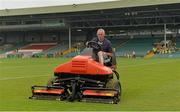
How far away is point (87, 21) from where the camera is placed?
78125mm

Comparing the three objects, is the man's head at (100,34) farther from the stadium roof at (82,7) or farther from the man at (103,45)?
the stadium roof at (82,7)

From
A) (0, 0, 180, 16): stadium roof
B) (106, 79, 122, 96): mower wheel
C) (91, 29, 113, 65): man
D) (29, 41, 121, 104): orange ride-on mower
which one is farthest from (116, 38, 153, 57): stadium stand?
(29, 41, 121, 104): orange ride-on mower

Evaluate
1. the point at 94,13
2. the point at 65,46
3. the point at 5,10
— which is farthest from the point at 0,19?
the point at 94,13

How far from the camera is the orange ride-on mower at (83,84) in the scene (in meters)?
11.5

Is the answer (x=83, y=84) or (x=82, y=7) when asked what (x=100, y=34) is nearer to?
(x=83, y=84)

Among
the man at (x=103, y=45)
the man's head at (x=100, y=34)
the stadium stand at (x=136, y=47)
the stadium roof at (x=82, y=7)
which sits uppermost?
the stadium roof at (x=82, y=7)

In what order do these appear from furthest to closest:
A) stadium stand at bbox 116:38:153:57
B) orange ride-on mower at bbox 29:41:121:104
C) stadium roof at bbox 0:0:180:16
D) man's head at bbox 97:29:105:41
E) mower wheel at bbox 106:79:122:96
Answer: stadium stand at bbox 116:38:153:57 < stadium roof at bbox 0:0:180:16 < man's head at bbox 97:29:105:41 < mower wheel at bbox 106:79:122:96 < orange ride-on mower at bbox 29:41:121:104

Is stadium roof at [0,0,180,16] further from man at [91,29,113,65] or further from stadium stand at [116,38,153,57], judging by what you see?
man at [91,29,113,65]

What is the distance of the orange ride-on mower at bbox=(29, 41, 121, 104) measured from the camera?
37.9 ft

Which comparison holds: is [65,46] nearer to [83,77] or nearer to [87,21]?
[87,21]

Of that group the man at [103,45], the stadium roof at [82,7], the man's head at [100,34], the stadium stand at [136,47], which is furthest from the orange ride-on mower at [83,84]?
the stadium roof at [82,7]

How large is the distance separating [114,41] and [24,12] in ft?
58.7

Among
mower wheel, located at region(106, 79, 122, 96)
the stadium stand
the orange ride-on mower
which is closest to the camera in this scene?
the orange ride-on mower

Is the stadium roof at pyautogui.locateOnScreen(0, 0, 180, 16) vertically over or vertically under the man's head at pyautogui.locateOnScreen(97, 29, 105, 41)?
over
